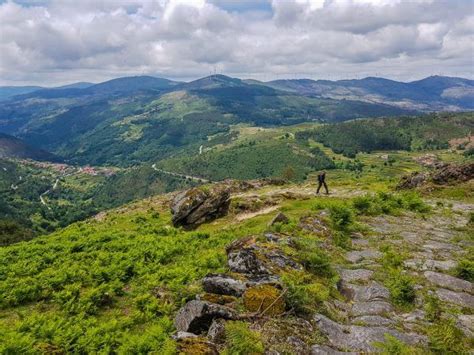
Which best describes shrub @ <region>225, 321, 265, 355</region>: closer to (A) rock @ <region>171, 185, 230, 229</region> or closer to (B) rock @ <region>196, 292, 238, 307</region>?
(B) rock @ <region>196, 292, 238, 307</region>

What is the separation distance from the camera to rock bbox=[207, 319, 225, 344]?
11.3 metres

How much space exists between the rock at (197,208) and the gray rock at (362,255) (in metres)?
24.1

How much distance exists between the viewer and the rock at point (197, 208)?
143 feet

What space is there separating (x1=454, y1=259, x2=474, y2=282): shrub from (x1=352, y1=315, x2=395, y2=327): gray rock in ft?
21.8

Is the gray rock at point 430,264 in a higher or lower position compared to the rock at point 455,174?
higher

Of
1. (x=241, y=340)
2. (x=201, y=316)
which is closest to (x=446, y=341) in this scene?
(x=241, y=340)

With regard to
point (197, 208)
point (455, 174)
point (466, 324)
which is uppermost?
point (466, 324)

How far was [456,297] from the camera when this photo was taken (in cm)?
1598

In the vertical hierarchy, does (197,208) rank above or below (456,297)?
below

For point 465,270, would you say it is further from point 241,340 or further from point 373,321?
point 241,340

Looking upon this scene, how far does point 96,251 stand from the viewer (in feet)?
86.8

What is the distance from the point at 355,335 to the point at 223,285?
510cm

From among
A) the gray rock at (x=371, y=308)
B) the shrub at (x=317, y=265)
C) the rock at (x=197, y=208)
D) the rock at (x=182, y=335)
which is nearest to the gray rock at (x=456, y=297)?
the gray rock at (x=371, y=308)

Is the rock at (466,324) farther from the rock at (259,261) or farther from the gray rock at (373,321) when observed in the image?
the rock at (259,261)
